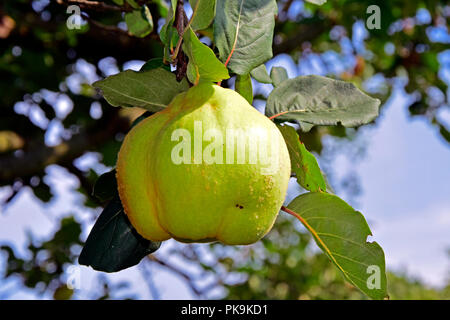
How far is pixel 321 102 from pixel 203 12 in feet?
0.77

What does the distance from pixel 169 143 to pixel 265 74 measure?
32 centimetres

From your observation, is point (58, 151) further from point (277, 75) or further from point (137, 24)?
point (277, 75)

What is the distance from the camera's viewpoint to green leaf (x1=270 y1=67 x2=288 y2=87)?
865mm

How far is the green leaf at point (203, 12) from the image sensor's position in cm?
68

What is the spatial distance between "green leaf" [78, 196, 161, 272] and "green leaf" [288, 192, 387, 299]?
10.4 inches

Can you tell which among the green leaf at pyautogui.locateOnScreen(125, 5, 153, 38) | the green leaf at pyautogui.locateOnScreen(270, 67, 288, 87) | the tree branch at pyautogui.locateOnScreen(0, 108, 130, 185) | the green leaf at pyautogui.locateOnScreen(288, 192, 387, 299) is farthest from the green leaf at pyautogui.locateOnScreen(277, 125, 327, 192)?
the tree branch at pyautogui.locateOnScreen(0, 108, 130, 185)

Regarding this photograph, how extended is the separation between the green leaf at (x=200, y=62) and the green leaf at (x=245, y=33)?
0.04m

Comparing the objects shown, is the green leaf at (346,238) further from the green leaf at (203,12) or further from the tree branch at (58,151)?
the tree branch at (58,151)

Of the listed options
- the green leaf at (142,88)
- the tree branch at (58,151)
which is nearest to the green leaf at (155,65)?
the green leaf at (142,88)

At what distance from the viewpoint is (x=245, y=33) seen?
71 centimetres

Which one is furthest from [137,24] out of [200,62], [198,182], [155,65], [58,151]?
[58,151]
